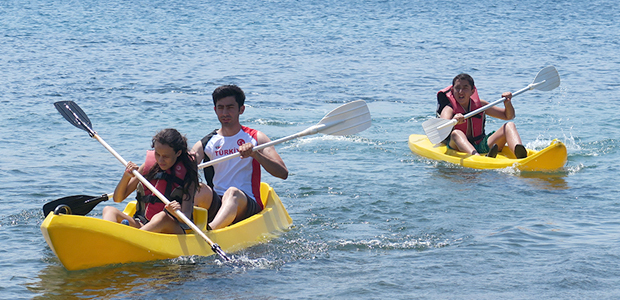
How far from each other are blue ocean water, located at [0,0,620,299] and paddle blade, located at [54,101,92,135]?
0.95m

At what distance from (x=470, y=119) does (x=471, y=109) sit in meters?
0.12

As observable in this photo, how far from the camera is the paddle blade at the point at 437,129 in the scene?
8.32m

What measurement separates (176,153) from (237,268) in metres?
0.91

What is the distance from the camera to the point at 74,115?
19.4 ft

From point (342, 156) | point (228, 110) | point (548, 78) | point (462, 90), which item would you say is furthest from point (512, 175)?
point (228, 110)

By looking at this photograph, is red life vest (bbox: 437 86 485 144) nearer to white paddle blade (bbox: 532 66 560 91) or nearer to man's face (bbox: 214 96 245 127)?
white paddle blade (bbox: 532 66 560 91)

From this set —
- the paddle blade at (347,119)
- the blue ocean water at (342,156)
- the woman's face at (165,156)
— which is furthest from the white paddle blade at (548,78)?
the woman's face at (165,156)

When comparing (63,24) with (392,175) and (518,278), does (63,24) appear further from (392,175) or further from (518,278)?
(518,278)

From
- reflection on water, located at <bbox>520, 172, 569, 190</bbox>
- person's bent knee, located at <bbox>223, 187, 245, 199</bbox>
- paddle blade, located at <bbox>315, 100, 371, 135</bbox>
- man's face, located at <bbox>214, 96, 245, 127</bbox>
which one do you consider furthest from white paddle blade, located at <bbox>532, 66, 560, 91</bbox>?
person's bent knee, located at <bbox>223, 187, 245, 199</bbox>

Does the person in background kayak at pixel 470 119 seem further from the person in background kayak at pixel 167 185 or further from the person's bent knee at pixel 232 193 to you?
the person in background kayak at pixel 167 185

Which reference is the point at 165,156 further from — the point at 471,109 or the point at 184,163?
the point at 471,109

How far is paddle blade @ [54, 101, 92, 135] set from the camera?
5875mm

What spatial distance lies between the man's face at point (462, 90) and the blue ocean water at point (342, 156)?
0.84 m

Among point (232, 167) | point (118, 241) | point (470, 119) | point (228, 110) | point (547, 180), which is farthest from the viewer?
point (470, 119)
